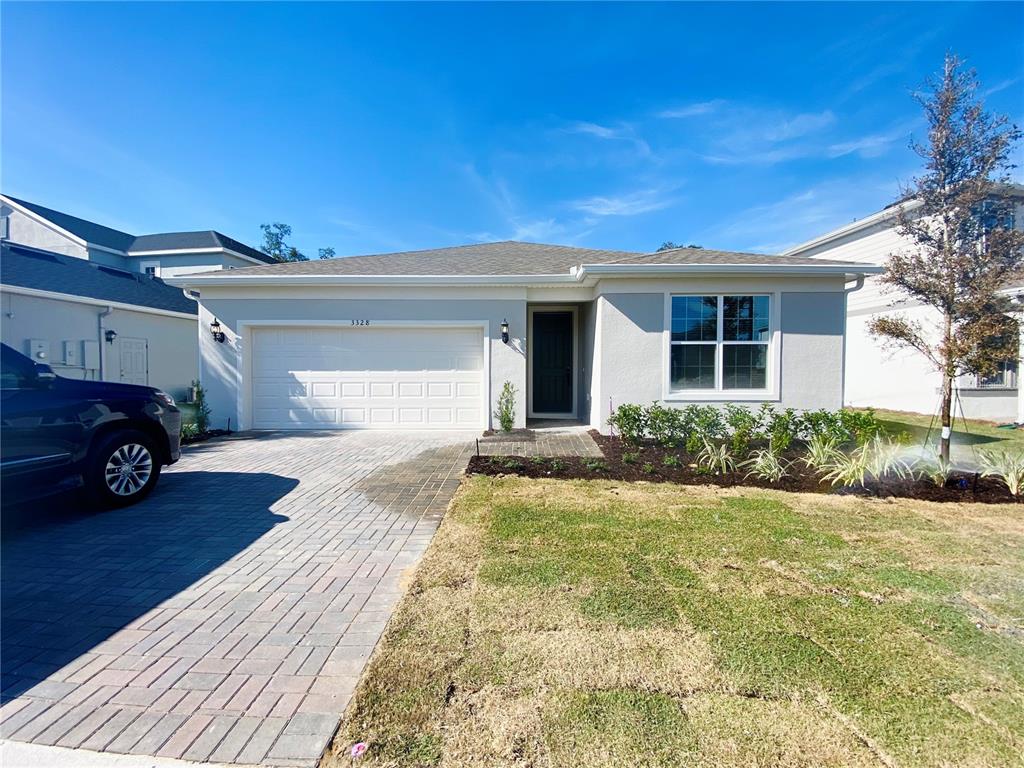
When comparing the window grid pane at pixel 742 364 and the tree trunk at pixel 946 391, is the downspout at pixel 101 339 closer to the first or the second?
the window grid pane at pixel 742 364

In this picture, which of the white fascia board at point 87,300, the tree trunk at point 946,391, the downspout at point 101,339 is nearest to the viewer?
the tree trunk at point 946,391

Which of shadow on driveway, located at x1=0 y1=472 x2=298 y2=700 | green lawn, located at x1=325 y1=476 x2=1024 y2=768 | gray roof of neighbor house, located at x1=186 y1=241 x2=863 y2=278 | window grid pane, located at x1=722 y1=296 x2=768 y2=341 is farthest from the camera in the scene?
gray roof of neighbor house, located at x1=186 y1=241 x2=863 y2=278

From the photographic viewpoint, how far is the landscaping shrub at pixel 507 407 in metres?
8.98

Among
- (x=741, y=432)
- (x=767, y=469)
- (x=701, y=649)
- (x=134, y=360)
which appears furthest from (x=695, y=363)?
(x=134, y=360)

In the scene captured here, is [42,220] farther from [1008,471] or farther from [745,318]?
[1008,471]

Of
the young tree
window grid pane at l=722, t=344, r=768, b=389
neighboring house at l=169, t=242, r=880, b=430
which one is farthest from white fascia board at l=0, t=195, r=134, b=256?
the young tree

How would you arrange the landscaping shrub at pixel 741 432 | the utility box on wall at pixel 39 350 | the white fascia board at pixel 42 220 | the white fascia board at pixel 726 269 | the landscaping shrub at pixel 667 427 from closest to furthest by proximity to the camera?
1. the landscaping shrub at pixel 741 432
2. the landscaping shrub at pixel 667 427
3. the white fascia board at pixel 726 269
4. the utility box on wall at pixel 39 350
5. the white fascia board at pixel 42 220

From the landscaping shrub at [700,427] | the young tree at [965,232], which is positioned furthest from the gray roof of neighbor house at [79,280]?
the young tree at [965,232]

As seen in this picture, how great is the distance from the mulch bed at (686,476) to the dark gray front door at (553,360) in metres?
4.04

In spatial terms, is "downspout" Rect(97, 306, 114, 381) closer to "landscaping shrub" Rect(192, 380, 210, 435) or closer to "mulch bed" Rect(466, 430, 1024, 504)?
"landscaping shrub" Rect(192, 380, 210, 435)

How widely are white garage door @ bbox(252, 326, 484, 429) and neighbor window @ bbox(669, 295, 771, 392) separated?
13.5 feet

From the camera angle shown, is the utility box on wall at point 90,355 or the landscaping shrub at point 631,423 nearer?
the landscaping shrub at point 631,423

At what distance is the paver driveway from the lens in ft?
6.08

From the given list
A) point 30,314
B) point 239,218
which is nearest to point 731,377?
point 30,314
